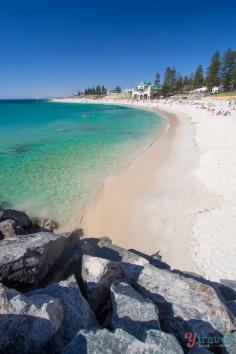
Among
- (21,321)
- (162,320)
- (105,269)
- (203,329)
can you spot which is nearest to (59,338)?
(21,321)

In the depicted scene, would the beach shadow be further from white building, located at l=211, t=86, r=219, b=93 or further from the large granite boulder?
white building, located at l=211, t=86, r=219, b=93

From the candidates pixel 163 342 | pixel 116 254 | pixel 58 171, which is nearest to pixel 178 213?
pixel 116 254

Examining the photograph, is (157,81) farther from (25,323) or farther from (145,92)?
(25,323)

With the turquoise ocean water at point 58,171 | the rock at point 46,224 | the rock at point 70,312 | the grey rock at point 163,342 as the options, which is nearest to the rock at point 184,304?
the grey rock at point 163,342

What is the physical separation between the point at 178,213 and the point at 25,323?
20.2ft

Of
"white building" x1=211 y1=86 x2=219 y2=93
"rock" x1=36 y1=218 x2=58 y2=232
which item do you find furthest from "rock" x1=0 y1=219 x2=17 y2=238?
"white building" x1=211 y1=86 x2=219 y2=93

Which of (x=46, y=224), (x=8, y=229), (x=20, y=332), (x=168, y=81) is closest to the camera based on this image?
(x=20, y=332)

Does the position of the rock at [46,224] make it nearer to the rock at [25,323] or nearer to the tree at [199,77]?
the rock at [25,323]

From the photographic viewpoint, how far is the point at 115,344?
2.17 meters

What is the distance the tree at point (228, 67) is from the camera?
67938 mm

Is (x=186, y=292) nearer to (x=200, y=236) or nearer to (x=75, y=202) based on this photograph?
(x=200, y=236)

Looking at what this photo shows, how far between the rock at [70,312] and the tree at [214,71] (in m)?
85.3

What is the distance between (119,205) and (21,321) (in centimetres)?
654

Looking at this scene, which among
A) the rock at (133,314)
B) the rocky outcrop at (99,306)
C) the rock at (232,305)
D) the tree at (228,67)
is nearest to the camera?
the rocky outcrop at (99,306)
